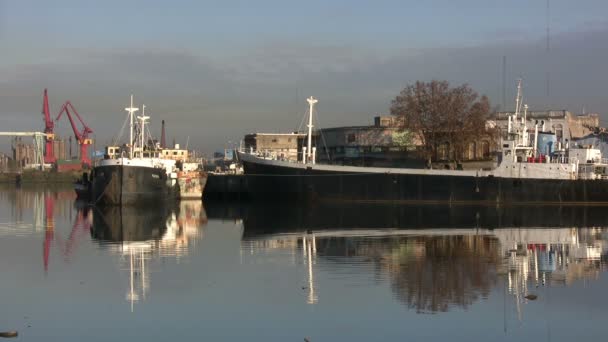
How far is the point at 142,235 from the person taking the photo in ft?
121

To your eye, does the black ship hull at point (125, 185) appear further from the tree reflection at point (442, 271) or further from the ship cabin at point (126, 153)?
the tree reflection at point (442, 271)

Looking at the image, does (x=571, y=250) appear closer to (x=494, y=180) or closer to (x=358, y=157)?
(x=494, y=180)

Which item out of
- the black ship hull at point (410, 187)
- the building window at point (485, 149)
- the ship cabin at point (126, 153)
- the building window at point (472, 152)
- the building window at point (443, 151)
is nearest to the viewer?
the black ship hull at point (410, 187)

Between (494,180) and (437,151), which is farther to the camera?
(437,151)

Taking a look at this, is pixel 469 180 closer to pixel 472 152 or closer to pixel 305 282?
pixel 472 152

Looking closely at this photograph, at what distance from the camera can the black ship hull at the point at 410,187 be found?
62.9 meters

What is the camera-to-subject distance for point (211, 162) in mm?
122938

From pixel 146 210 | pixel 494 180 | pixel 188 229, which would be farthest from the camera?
pixel 494 180

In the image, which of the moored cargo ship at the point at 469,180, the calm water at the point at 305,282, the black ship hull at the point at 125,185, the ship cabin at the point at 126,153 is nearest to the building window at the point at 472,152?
the moored cargo ship at the point at 469,180

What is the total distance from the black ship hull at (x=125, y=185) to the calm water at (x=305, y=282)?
609 inches

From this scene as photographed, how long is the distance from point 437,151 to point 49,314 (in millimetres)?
70081

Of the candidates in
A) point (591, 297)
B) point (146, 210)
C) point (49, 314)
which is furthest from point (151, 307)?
point (146, 210)

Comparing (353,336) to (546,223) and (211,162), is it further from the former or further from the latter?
(211,162)

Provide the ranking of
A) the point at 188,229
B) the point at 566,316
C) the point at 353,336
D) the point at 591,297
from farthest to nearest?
the point at 188,229 → the point at 591,297 → the point at 566,316 → the point at 353,336
